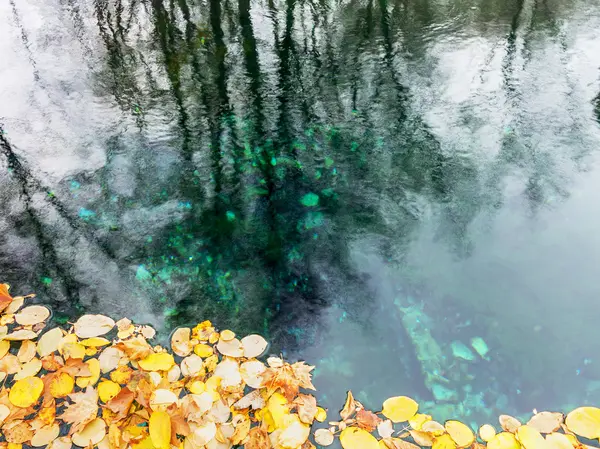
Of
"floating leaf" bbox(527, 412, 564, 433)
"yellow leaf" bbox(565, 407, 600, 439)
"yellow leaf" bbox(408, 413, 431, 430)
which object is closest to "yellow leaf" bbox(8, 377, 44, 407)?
"yellow leaf" bbox(408, 413, 431, 430)

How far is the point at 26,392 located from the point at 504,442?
7.86ft

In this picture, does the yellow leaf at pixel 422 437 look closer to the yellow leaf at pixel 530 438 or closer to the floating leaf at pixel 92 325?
the yellow leaf at pixel 530 438

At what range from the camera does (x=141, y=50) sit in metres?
5.11

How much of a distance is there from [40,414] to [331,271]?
180 cm

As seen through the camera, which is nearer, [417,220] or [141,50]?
[417,220]

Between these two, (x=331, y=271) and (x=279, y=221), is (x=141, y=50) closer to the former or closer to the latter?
(x=279, y=221)

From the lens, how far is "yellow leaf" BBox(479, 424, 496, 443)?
86.6 inches

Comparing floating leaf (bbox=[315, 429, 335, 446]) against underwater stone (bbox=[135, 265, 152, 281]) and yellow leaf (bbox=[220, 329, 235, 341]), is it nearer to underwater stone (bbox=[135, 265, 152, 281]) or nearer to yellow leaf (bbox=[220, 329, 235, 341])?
yellow leaf (bbox=[220, 329, 235, 341])

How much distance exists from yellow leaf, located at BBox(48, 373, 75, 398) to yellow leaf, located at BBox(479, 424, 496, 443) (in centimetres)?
210

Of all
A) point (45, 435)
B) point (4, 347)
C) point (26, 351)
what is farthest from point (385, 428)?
point (4, 347)

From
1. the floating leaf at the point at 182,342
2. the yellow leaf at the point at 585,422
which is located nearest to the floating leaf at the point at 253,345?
the floating leaf at the point at 182,342

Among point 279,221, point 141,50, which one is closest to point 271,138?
point 279,221

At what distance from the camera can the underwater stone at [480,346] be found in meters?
2.60

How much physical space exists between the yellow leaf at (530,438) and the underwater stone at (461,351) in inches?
18.2
